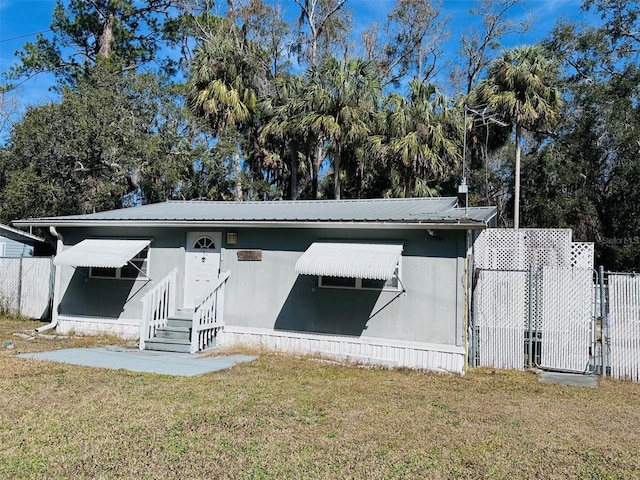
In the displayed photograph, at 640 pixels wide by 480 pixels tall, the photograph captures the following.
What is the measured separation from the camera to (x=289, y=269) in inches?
376

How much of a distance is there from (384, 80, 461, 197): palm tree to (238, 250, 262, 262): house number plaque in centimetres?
→ 943

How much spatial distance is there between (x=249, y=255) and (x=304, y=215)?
1352 millimetres

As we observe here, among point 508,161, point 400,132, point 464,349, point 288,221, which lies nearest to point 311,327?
point 288,221

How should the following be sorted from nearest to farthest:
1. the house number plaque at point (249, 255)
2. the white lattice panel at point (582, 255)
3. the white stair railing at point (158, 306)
Result: 1. the white stair railing at point (158, 306)
2. the house number plaque at point (249, 255)
3. the white lattice panel at point (582, 255)

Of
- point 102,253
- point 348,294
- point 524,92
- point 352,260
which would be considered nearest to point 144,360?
point 102,253

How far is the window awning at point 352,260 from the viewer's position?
805 cm

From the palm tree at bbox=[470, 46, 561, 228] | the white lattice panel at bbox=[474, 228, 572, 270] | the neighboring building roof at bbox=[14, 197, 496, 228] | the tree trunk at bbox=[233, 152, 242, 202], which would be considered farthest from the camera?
the tree trunk at bbox=[233, 152, 242, 202]

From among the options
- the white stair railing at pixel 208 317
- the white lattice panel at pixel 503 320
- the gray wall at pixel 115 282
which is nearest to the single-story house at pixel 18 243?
the gray wall at pixel 115 282

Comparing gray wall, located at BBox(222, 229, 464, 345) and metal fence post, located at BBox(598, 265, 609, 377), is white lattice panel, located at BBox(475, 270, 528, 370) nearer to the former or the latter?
gray wall, located at BBox(222, 229, 464, 345)

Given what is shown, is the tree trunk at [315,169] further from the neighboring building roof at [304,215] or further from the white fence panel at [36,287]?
the white fence panel at [36,287]

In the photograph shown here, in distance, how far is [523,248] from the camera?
11.7m

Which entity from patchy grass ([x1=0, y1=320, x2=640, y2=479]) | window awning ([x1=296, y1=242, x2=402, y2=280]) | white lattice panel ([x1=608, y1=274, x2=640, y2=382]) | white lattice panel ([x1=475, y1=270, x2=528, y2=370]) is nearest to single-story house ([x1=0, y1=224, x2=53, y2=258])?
patchy grass ([x1=0, y1=320, x2=640, y2=479])

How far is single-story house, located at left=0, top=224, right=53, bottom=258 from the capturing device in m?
18.6

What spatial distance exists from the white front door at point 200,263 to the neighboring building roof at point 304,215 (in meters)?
0.45
